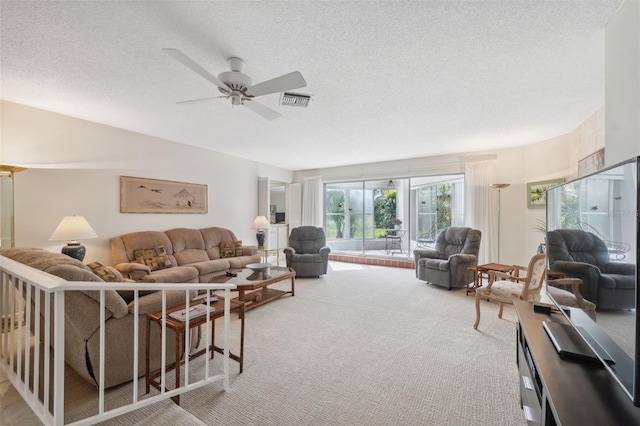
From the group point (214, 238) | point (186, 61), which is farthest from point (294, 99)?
point (214, 238)

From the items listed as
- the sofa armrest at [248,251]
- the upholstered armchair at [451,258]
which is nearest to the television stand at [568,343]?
the upholstered armchair at [451,258]

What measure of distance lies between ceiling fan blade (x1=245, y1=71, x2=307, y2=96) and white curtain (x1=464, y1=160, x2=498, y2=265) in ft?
15.1

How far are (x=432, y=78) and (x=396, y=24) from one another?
0.87 m

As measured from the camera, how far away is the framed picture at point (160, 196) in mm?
4117

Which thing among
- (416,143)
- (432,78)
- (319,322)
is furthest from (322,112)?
(319,322)

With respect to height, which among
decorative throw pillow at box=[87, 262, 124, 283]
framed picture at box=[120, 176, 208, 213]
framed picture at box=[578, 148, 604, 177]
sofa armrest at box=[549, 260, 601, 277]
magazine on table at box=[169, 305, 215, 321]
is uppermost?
framed picture at box=[578, 148, 604, 177]

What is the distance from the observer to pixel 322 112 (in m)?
3.33

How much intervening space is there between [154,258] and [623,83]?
16.7ft

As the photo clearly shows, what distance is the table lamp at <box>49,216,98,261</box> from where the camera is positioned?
9.98ft

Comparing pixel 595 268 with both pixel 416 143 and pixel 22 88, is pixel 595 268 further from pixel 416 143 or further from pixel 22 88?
pixel 22 88

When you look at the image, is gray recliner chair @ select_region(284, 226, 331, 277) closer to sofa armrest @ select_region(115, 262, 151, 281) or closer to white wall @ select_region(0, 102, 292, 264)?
white wall @ select_region(0, 102, 292, 264)

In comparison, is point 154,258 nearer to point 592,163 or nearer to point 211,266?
point 211,266

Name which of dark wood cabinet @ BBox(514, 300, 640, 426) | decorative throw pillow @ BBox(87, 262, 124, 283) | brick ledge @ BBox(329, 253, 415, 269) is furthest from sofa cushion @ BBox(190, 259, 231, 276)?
dark wood cabinet @ BBox(514, 300, 640, 426)

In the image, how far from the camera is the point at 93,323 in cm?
175
